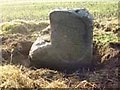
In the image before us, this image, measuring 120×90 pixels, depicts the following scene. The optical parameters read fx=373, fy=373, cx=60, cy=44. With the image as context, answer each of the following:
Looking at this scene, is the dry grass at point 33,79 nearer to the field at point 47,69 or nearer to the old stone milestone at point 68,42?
the field at point 47,69

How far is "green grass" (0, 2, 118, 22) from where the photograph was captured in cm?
1039

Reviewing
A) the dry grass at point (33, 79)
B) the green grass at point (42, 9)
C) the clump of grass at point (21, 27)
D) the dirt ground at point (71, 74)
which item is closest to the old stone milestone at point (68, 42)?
the dirt ground at point (71, 74)

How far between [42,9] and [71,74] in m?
6.07

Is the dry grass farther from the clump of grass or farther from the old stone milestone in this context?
the clump of grass

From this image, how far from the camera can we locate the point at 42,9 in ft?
37.2

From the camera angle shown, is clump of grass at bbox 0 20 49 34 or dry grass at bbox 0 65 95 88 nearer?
dry grass at bbox 0 65 95 88

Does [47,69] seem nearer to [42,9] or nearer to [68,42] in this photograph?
[68,42]

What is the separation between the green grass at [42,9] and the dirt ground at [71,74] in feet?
9.42

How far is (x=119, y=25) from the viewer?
7715 mm

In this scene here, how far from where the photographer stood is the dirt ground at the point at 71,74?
5.03 meters

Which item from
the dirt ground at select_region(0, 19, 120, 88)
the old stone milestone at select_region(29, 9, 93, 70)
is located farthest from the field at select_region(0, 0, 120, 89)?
the old stone milestone at select_region(29, 9, 93, 70)

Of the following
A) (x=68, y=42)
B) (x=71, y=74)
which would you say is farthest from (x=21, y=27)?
(x=71, y=74)

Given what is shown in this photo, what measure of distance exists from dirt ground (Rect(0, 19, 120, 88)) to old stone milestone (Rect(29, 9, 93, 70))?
0.22 metres

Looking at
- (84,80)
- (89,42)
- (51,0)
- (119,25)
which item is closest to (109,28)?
(119,25)
